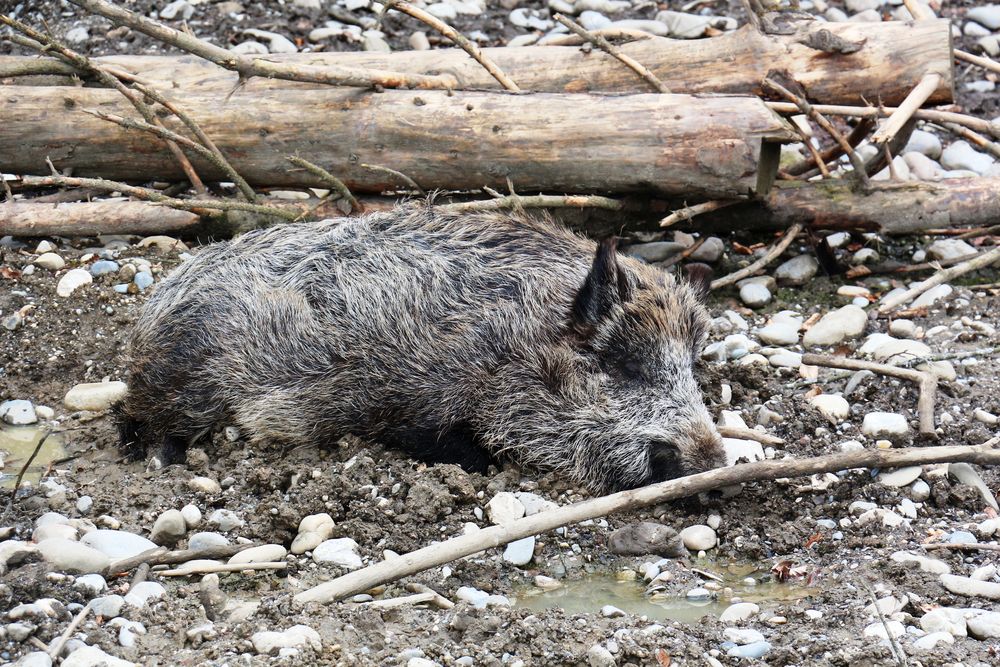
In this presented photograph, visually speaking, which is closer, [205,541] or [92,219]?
[205,541]

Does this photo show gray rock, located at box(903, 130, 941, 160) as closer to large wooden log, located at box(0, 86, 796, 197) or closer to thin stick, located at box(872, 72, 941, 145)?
thin stick, located at box(872, 72, 941, 145)

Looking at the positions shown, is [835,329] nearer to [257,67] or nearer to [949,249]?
[949,249]

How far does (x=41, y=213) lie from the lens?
7.48 m

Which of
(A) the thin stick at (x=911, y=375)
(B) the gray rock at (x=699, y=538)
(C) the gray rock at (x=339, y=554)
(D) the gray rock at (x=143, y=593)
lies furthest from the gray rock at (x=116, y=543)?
(A) the thin stick at (x=911, y=375)

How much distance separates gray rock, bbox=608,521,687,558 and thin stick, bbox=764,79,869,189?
290cm

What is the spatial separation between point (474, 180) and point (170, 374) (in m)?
2.15

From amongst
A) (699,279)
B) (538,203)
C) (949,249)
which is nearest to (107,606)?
(699,279)

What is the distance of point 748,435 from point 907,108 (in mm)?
2377

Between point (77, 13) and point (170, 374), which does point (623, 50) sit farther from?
point (77, 13)

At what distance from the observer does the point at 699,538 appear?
16.4 ft

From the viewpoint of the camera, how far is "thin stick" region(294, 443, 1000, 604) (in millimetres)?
4270

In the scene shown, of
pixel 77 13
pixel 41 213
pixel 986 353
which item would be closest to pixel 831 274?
pixel 986 353

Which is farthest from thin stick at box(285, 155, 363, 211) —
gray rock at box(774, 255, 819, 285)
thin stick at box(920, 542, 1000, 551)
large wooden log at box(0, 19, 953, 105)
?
thin stick at box(920, 542, 1000, 551)

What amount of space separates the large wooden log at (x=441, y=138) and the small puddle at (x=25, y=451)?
2013mm
